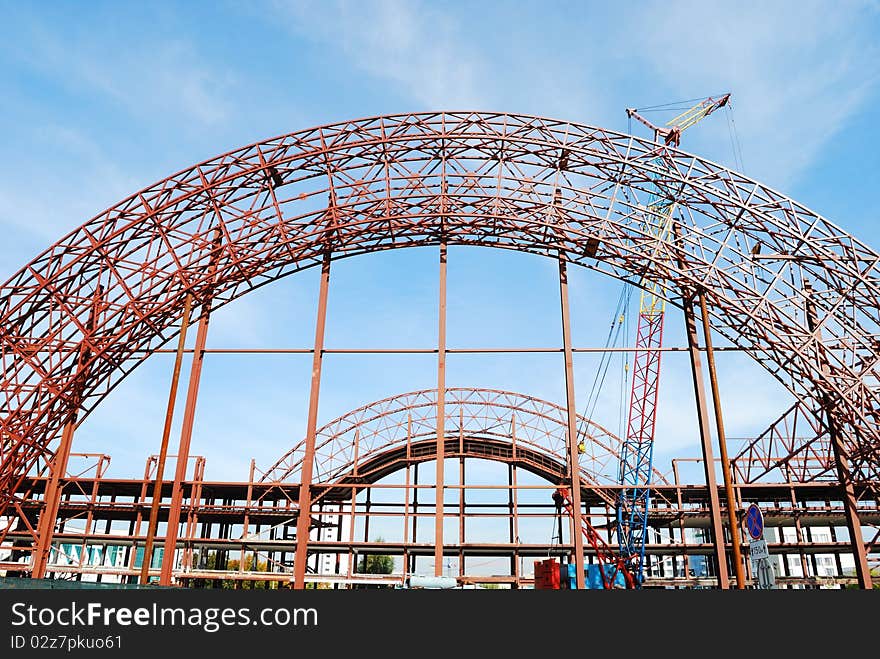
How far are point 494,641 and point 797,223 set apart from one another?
23141 millimetres

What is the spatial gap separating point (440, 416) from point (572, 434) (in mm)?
4976

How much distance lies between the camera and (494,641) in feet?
33.7

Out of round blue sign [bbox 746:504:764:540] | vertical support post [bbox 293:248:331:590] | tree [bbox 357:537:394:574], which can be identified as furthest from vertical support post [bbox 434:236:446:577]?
tree [bbox 357:537:394:574]

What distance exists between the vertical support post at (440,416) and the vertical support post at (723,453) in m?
9.47

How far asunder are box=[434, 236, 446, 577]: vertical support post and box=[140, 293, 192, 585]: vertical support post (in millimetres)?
9613

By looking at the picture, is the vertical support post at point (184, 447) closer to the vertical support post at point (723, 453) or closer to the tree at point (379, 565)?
the vertical support post at point (723, 453)

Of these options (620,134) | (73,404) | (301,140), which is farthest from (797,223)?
(73,404)

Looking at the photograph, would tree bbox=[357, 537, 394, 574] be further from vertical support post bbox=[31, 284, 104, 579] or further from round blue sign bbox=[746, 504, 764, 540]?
round blue sign bbox=[746, 504, 764, 540]

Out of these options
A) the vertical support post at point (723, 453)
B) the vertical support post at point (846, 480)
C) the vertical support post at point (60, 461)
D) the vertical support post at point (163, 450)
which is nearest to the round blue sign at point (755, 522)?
the vertical support post at point (723, 453)

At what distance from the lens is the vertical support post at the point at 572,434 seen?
992 inches

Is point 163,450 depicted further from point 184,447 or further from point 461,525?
point 461,525

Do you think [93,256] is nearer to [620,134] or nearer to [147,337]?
[147,337]

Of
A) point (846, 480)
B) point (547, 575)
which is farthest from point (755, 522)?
point (547, 575)

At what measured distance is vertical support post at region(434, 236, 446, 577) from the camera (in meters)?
25.3
